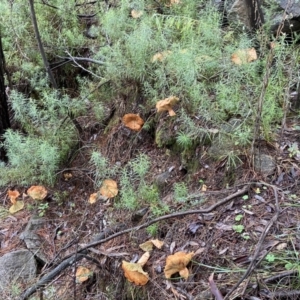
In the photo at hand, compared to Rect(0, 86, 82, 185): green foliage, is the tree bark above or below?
above

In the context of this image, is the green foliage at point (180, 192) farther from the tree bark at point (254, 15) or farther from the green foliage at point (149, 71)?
the tree bark at point (254, 15)

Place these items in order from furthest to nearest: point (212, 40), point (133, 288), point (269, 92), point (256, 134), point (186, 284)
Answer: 1. point (212, 40)
2. point (269, 92)
3. point (256, 134)
4. point (133, 288)
5. point (186, 284)

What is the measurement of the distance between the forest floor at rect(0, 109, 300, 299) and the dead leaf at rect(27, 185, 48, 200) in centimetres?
13

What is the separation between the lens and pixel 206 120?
3.23 m

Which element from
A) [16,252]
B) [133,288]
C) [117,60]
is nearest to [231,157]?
[133,288]

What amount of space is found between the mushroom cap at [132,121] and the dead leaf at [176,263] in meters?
1.48

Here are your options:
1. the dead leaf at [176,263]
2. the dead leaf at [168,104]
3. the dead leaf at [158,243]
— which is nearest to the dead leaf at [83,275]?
the dead leaf at [158,243]

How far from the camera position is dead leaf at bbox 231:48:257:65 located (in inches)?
131

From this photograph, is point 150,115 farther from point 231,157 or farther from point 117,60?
point 231,157

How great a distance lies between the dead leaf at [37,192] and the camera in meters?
3.56

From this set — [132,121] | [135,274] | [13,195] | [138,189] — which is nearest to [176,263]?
[135,274]

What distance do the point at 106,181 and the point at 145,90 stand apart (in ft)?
3.16

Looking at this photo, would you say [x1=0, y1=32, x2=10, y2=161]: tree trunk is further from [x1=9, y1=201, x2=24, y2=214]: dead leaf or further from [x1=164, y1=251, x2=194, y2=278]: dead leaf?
[x1=164, y1=251, x2=194, y2=278]: dead leaf

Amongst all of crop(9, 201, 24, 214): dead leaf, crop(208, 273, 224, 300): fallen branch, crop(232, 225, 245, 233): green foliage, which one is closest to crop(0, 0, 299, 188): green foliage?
crop(9, 201, 24, 214): dead leaf
